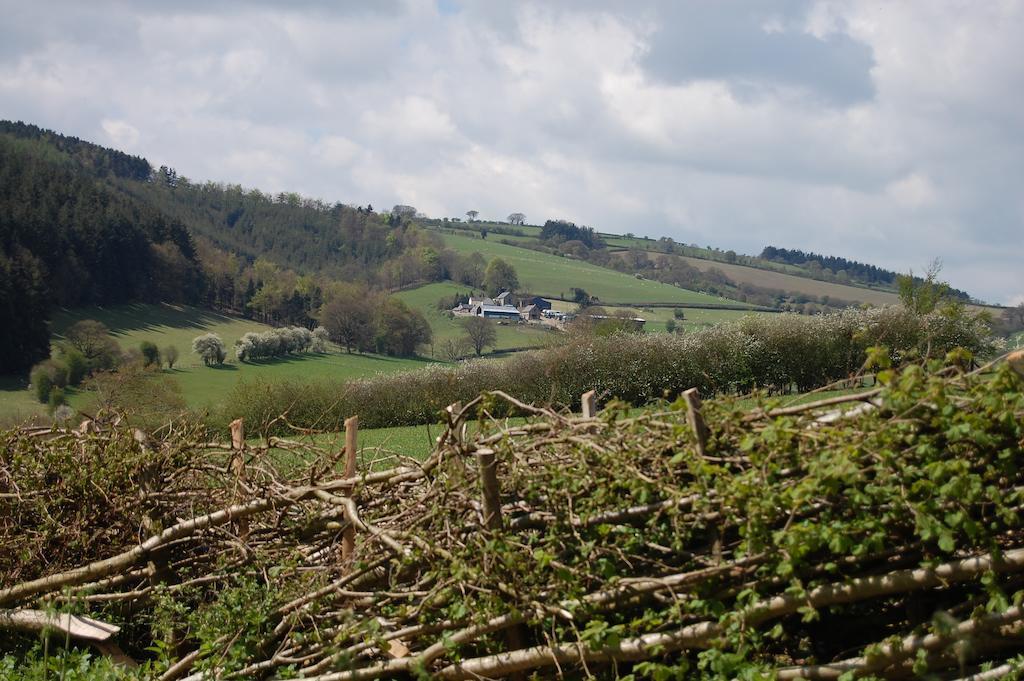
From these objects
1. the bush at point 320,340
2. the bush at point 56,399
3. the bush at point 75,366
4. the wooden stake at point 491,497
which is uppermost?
the wooden stake at point 491,497

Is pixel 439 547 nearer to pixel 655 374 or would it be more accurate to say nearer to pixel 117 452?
pixel 117 452

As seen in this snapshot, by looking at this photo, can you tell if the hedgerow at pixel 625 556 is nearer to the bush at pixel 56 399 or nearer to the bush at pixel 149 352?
the bush at pixel 56 399

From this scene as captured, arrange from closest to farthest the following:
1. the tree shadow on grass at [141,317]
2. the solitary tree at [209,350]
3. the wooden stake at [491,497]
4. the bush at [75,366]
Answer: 1. the wooden stake at [491,497]
2. the bush at [75,366]
3. the solitary tree at [209,350]
4. the tree shadow on grass at [141,317]

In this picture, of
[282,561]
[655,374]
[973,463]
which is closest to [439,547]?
[282,561]

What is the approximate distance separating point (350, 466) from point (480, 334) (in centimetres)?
7981

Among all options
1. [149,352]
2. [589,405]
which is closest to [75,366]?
[149,352]

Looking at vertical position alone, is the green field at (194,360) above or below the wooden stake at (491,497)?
below

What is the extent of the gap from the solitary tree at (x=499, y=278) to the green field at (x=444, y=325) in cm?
300

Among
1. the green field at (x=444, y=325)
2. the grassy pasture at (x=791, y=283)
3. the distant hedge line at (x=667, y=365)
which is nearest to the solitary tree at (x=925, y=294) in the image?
the distant hedge line at (x=667, y=365)

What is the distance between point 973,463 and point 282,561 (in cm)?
453

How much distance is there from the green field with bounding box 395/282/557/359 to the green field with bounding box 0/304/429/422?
7.72 m

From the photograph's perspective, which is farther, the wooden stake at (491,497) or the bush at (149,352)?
the bush at (149,352)

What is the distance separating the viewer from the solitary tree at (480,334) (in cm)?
8425

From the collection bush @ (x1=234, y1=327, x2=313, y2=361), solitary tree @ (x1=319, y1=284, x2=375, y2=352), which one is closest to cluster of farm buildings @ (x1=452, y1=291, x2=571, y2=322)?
solitary tree @ (x1=319, y1=284, x2=375, y2=352)
